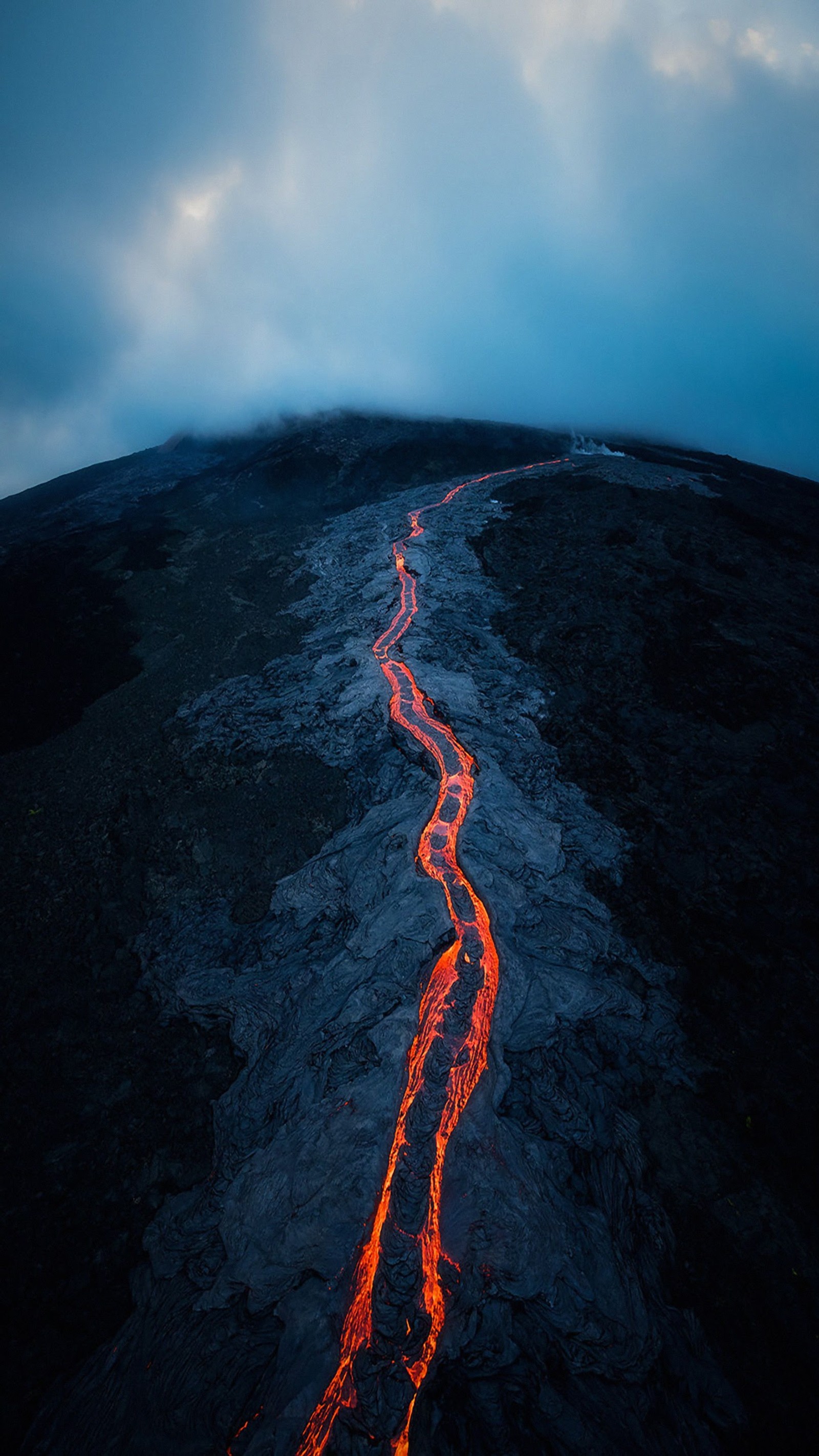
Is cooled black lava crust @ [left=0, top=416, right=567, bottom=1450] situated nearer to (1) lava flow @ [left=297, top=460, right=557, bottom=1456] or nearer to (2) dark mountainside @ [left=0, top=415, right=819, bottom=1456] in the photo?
(2) dark mountainside @ [left=0, top=415, right=819, bottom=1456]

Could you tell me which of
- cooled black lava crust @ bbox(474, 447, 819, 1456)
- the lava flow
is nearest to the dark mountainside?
cooled black lava crust @ bbox(474, 447, 819, 1456)

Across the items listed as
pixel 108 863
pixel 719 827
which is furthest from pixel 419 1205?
pixel 719 827

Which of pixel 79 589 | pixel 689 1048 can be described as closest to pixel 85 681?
pixel 79 589

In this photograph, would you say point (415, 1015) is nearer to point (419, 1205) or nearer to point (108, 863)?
point (419, 1205)

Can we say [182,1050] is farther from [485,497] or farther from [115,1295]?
[485,497]

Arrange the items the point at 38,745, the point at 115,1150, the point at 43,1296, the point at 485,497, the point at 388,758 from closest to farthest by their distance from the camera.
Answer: the point at 43,1296 → the point at 115,1150 → the point at 388,758 → the point at 38,745 → the point at 485,497

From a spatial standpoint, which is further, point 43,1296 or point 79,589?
point 79,589
